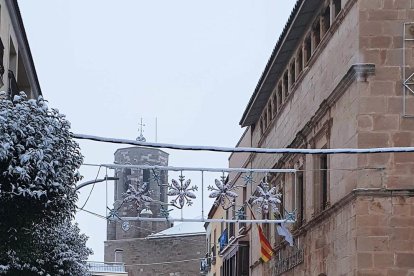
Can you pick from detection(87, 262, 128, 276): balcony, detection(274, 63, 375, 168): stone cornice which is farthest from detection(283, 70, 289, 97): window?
detection(87, 262, 128, 276): balcony

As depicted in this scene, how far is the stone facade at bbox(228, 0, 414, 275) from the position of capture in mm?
21375

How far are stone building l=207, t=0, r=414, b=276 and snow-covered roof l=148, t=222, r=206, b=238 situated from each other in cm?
6013

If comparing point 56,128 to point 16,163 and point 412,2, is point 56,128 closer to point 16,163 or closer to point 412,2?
point 16,163

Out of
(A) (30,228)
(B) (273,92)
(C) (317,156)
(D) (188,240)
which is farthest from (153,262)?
(A) (30,228)

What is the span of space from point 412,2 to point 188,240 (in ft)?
225

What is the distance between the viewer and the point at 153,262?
89750 mm

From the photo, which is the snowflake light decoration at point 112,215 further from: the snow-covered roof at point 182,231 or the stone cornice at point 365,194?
the snow-covered roof at point 182,231

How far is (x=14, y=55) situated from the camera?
3028 cm

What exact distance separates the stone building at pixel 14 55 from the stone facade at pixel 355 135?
7.62m

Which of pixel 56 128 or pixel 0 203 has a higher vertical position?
pixel 56 128

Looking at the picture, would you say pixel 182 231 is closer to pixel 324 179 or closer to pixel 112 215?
pixel 324 179

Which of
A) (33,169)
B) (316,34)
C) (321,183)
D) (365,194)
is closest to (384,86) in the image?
(365,194)

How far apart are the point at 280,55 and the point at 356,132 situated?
10699 mm

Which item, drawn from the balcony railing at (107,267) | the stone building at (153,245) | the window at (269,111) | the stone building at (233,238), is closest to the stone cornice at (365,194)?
the stone building at (233,238)
